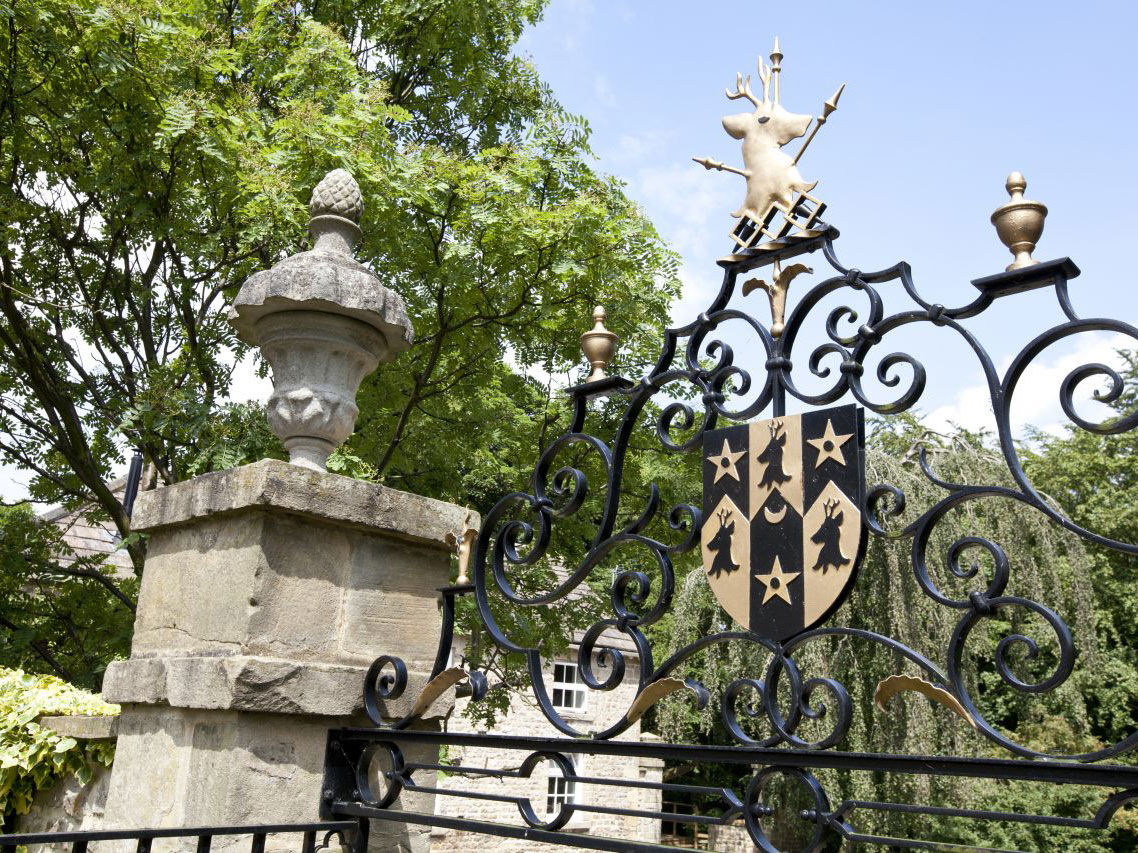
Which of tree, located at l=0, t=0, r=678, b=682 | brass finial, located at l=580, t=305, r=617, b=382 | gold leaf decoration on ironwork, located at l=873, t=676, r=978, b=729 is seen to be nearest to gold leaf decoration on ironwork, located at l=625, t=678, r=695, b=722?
gold leaf decoration on ironwork, located at l=873, t=676, r=978, b=729

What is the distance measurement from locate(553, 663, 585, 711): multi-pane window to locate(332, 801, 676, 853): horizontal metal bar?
1519 cm

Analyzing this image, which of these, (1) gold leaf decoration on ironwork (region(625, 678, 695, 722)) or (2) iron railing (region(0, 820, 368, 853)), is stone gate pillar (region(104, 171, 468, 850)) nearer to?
(2) iron railing (region(0, 820, 368, 853))

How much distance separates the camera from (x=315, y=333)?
10.2 ft

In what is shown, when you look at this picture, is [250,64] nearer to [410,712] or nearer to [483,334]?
[483,334]

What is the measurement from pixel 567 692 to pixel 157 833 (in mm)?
16292

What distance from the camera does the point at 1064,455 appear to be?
69.9ft

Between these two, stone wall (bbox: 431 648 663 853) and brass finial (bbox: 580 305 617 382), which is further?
stone wall (bbox: 431 648 663 853)

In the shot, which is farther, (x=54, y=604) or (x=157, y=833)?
(x=54, y=604)

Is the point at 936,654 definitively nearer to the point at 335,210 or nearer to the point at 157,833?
the point at 335,210

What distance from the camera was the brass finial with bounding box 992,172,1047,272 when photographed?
7.19ft

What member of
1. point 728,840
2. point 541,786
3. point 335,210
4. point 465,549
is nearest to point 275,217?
point 335,210

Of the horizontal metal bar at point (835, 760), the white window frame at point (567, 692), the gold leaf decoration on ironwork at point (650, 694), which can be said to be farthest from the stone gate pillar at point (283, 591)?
the white window frame at point (567, 692)

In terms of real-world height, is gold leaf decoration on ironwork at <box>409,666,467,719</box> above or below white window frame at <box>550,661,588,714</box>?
below

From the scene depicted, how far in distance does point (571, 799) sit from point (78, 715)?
51.5ft
